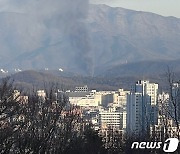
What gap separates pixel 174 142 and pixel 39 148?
4.50 m

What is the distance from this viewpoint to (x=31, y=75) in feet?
547

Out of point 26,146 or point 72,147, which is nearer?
point 26,146

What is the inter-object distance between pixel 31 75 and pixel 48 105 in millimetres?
147124

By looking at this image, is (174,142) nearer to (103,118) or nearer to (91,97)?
(103,118)

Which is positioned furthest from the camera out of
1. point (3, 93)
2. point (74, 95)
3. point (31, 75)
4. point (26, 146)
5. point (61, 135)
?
point (31, 75)

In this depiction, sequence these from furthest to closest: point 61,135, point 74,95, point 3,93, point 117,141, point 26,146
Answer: point 74,95
point 117,141
point 61,135
point 26,146
point 3,93

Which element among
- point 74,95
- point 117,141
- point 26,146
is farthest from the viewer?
point 74,95

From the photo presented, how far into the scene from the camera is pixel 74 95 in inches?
5300

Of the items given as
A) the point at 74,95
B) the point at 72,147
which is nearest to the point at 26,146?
the point at 72,147

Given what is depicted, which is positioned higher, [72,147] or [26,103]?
[26,103]

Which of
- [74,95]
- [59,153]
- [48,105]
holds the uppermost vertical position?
[74,95]

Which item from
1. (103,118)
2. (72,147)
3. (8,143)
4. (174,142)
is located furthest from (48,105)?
(103,118)

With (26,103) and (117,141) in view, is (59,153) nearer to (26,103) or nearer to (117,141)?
(26,103)

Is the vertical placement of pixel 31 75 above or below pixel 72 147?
above
